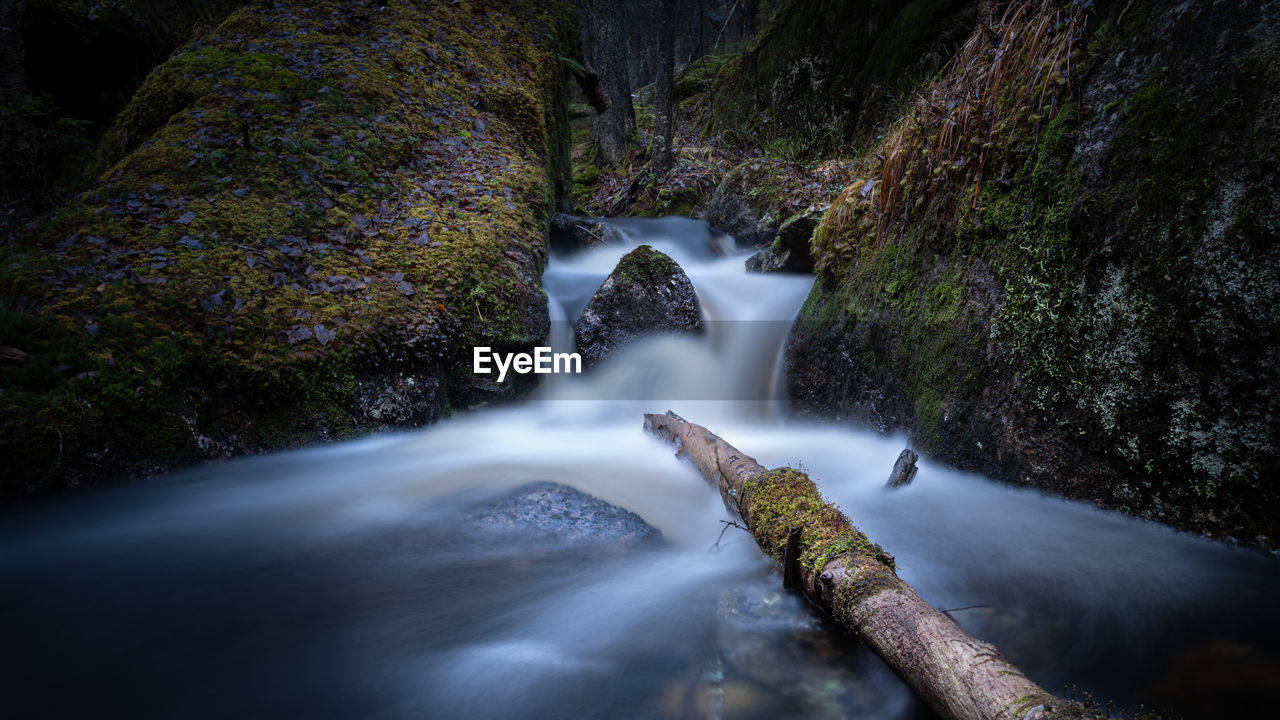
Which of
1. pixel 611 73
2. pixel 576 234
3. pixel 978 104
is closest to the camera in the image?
pixel 978 104

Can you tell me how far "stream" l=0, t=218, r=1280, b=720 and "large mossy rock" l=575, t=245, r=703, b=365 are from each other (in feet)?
7.63

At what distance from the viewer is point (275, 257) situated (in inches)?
170

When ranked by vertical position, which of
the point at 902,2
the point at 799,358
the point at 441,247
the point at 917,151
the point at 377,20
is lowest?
the point at 799,358

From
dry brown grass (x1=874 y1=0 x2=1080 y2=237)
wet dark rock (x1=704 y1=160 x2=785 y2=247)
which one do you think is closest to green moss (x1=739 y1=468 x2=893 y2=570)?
dry brown grass (x1=874 y1=0 x2=1080 y2=237)

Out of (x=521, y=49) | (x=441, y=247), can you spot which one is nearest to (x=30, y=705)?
(x=441, y=247)

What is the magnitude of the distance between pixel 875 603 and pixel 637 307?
4.66m

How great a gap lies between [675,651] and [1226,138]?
3038 mm

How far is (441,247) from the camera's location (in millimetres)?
5047

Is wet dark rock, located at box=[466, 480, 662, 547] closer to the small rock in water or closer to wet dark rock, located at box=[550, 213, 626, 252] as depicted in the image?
the small rock in water

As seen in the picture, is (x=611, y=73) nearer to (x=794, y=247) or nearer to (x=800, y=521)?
(x=794, y=247)

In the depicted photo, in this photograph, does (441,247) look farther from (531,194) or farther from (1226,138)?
(1226,138)

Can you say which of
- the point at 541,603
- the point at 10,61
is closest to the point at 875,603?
the point at 541,603

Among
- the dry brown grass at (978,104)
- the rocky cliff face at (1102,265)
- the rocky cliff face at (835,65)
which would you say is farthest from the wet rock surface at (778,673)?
the rocky cliff face at (835,65)

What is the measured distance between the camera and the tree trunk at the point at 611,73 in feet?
46.9
